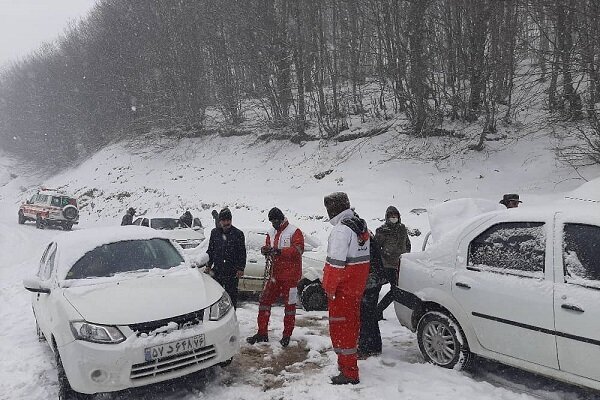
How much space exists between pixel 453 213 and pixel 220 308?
2.70 metres

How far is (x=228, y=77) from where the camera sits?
28.7 metres

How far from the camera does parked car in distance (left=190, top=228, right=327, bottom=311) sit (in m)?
7.64

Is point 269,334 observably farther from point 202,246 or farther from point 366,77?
point 366,77

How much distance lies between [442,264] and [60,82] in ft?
176

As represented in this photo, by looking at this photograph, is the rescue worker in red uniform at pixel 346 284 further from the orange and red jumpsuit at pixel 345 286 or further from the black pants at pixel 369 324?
the black pants at pixel 369 324

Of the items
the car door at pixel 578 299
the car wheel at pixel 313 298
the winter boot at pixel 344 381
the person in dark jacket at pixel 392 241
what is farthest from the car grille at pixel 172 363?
the person in dark jacket at pixel 392 241

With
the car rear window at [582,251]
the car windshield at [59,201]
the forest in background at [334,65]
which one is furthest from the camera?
the car windshield at [59,201]

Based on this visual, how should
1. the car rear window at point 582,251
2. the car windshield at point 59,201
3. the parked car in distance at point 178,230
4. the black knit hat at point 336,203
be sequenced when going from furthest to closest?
1. the car windshield at point 59,201
2. the parked car in distance at point 178,230
3. the black knit hat at point 336,203
4. the car rear window at point 582,251

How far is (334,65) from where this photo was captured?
909 inches

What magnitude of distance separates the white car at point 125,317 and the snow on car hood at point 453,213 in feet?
7.91

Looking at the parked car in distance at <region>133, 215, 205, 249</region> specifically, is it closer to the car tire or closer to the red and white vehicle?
the car tire

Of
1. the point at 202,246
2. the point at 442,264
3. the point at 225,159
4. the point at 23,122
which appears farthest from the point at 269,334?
the point at 23,122

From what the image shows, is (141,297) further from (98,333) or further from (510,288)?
(510,288)

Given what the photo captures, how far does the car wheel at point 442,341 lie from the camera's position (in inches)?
181
